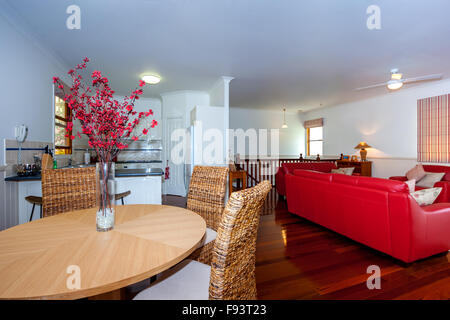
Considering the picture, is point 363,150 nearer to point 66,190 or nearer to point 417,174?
point 417,174

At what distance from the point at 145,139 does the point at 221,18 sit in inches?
166

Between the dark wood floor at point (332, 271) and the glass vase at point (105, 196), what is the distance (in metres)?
1.29

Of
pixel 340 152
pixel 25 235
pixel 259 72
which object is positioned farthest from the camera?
pixel 340 152

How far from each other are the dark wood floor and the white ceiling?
2599mm

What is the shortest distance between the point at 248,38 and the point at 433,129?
479 centimetres

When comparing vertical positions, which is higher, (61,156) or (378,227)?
(61,156)

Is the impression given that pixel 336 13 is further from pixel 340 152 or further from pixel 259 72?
pixel 340 152

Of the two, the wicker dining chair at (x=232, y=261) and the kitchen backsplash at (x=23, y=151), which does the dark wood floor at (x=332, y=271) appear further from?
the kitchen backsplash at (x=23, y=151)

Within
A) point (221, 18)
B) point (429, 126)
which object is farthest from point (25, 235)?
point (429, 126)

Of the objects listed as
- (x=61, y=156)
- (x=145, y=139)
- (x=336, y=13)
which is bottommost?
(x=61, y=156)

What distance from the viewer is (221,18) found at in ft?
7.86

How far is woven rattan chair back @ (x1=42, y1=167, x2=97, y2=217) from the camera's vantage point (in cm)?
163

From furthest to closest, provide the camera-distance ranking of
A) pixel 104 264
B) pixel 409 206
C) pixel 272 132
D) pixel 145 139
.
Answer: pixel 272 132, pixel 145 139, pixel 409 206, pixel 104 264

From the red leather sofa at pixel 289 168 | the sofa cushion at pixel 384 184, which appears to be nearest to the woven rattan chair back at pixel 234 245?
the sofa cushion at pixel 384 184
